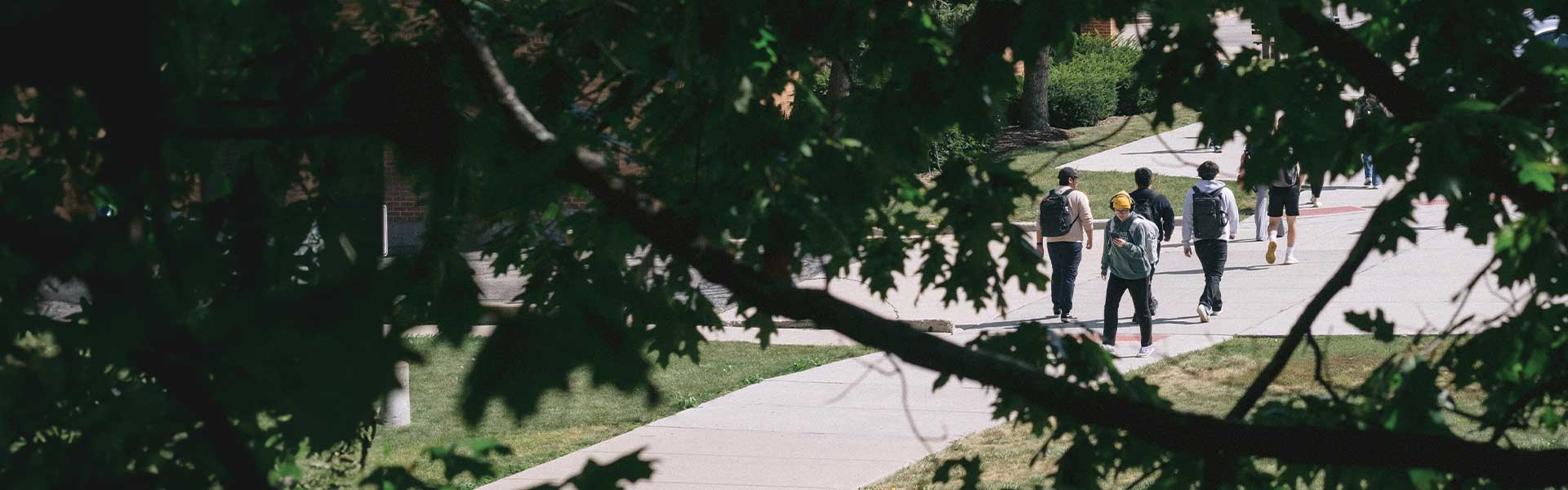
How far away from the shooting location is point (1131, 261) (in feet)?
36.9

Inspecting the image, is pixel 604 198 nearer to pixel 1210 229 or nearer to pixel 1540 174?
pixel 1540 174

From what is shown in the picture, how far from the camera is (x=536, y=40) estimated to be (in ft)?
14.7

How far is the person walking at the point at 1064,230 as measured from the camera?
12.5 m

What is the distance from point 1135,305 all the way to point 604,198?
32.2 feet

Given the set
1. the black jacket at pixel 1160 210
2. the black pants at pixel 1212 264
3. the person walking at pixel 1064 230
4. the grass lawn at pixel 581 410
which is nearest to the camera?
the grass lawn at pixel 581 410

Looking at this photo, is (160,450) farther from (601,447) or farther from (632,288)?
(601,447)

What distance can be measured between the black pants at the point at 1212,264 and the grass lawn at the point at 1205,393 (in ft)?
3.57

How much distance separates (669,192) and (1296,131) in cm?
175

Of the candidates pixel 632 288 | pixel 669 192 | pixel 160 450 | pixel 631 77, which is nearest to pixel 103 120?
pixel 632 288

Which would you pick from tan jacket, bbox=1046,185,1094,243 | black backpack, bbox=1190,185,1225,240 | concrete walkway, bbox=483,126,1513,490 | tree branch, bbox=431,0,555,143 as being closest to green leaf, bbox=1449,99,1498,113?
concrete walkway, bbox=483,126,1513,490

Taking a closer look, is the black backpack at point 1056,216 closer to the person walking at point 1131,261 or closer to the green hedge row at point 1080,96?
the person walking at point 1131,261

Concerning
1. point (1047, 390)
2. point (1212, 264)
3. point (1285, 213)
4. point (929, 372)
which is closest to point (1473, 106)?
point (1047, 390)

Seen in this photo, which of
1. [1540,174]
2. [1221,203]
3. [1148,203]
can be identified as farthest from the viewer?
[1221,203]

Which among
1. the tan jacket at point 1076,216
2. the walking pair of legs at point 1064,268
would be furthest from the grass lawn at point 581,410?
the tan jacket at point 1076,216
